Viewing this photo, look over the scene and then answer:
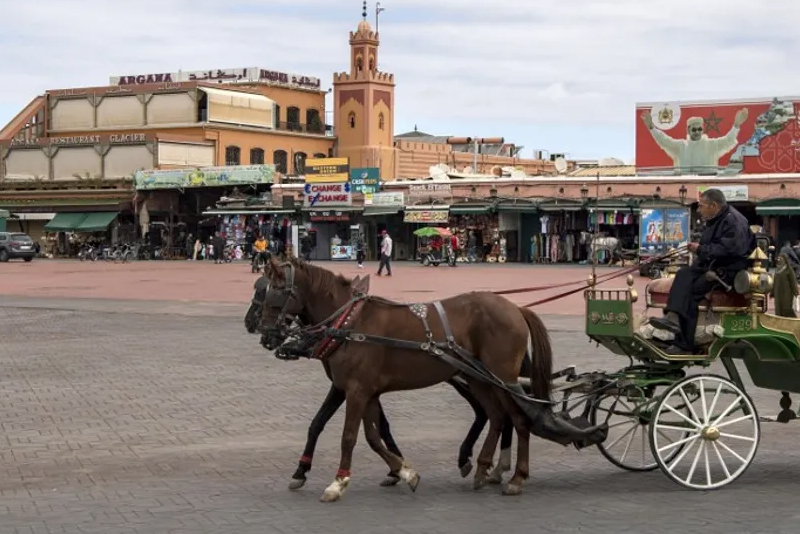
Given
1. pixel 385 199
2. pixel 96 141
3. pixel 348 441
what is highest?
pixel 96 141

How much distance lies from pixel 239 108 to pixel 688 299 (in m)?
70.2

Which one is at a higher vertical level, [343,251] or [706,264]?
[706,264]

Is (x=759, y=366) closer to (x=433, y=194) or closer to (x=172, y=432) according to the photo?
(x=172, y=432)

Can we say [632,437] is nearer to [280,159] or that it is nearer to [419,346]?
[419,346]

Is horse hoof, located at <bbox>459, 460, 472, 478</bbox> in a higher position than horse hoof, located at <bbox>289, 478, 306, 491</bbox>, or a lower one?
higher

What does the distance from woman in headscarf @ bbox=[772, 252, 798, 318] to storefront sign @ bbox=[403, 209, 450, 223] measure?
47.6m

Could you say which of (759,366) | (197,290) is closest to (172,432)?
(759,366)

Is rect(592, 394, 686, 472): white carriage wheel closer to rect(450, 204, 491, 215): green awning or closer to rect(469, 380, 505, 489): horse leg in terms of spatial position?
rect(469, 380, 505, 489): horse leg

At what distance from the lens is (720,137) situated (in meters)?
56.9

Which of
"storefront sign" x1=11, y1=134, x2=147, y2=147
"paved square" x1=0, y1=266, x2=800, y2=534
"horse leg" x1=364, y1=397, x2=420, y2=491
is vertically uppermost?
"storefront sign" x1=11, y1=134, x2=147, y2=147

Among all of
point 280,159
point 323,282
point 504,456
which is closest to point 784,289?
point 504,456

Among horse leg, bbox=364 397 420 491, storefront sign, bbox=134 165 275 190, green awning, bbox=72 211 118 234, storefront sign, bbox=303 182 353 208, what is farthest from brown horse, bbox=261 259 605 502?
green awning, bbox=72 211 118 234

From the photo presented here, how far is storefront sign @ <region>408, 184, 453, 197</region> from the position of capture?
189 feet

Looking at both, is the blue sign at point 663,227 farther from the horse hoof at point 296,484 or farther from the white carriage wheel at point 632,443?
the horse hoof at point 296,484
